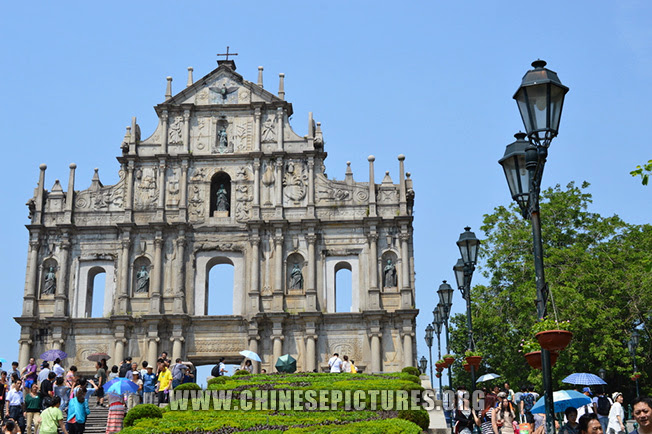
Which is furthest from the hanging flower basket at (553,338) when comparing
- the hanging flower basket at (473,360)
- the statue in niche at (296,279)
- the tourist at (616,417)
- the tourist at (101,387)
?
the statue in niche at (296,279)

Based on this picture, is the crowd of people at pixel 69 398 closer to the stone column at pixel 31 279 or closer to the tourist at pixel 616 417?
the tourist at pixel 616 417

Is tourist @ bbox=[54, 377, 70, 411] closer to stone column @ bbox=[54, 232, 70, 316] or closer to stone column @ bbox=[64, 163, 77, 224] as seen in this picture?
stone column @ bbox=[54, 232, 70, 316]

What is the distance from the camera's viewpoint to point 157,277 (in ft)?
138

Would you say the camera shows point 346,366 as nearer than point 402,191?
Yes

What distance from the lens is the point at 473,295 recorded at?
147 ft

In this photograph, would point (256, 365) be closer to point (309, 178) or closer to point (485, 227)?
point (309, 178)

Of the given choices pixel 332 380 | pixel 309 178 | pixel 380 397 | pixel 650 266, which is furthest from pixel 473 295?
pixel 650 266

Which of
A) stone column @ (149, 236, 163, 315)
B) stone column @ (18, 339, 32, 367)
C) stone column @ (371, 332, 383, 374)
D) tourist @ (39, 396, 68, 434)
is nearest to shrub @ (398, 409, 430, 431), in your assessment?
tourist @ (39, 396, 68, 434)

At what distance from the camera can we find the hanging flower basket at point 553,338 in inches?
471

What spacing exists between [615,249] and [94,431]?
91.4ft

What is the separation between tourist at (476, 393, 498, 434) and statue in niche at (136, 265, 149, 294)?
76.1ft

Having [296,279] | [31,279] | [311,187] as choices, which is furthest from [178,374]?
[31,279]

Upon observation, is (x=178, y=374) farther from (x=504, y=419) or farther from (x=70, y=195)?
(x=70, y=195)

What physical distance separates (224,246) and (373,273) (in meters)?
7.70
